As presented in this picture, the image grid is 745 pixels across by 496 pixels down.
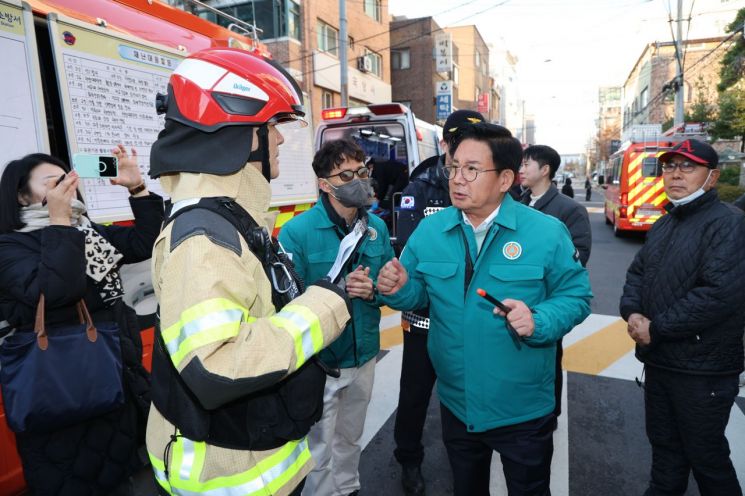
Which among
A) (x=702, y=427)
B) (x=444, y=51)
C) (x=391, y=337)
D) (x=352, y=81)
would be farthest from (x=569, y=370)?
(x=444, y=51)

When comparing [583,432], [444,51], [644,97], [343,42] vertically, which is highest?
[444,51]

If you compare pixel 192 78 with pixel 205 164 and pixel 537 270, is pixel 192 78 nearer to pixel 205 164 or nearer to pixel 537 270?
pixel 205 164

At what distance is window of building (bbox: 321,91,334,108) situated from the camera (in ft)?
67.1

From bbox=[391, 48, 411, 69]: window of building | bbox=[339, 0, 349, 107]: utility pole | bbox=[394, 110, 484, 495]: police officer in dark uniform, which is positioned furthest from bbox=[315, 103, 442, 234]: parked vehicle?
bbox=[391, 48, 411, 69]: window of building

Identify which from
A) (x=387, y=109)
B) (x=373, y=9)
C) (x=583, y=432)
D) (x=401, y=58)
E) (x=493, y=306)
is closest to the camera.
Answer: (x=493, y=306)

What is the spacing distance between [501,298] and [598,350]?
359cm

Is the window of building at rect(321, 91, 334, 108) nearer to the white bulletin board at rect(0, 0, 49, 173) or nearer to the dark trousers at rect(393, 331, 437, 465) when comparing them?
the white bulletin board at rect(0, 0, 49, 173)

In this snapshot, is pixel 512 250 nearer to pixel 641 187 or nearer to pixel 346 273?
pixel 346 273

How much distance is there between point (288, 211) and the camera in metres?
4.37

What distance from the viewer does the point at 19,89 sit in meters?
2.20

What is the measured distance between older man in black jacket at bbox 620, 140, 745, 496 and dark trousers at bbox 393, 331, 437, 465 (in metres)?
1.17

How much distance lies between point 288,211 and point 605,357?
11.4 ft

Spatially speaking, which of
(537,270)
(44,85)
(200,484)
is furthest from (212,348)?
(44,85)

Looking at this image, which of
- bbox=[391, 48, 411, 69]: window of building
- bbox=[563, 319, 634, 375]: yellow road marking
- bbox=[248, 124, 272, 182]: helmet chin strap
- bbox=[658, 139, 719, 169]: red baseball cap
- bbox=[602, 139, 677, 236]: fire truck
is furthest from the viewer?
bbox=[391, 48, 411, 69]: window of building
